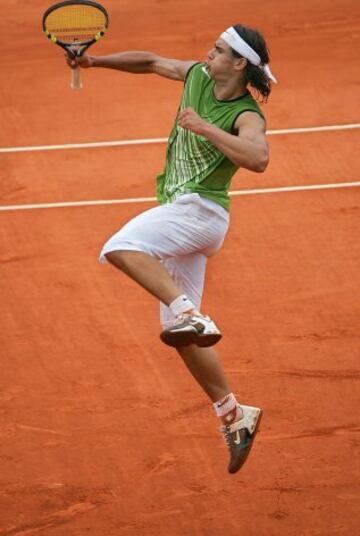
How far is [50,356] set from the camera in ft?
49.1

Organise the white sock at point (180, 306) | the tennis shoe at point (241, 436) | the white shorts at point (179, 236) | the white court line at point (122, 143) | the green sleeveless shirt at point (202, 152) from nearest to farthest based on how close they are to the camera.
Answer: the white sock at point (180, 306) → the white shorts at point (179, 236) → the green sleeveless shirt at point (202, 152) → the tennis shoe at point (241, 436) → the white court line at point (122, 143)

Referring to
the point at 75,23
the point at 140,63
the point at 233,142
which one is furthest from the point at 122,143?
the point at 233,142

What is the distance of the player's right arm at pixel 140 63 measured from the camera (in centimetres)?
1100

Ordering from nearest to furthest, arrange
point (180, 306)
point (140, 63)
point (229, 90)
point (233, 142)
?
1. point (233, 142)
2. point (180, 306)
3. point (229, 90)
4. point (140, 63)

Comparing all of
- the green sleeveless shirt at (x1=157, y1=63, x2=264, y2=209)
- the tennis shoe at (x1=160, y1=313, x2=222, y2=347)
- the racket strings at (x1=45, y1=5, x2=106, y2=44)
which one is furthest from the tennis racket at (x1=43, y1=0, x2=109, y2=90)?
the tennis shoe at (x1=160, y1=313, x2=222, y2=347)

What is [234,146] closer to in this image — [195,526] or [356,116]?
[195,526]

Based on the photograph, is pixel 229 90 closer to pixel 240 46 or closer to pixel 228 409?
pixel 240 46

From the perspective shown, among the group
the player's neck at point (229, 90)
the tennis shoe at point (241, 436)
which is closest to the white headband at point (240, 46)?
the player's neck at point (229, 90)

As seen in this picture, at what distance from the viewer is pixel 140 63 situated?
11.3 meters

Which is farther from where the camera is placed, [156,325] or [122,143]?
[122,143]

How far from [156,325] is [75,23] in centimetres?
514

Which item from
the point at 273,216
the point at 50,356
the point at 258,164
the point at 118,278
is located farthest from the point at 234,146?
the point at 273,216

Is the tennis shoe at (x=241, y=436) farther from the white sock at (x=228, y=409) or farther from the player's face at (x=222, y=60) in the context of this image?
the player's face at (x=222, y=60)

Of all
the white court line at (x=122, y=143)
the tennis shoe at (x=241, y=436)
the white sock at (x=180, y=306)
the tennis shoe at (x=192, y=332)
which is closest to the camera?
the tennis shoe at (x=192, y=332)
